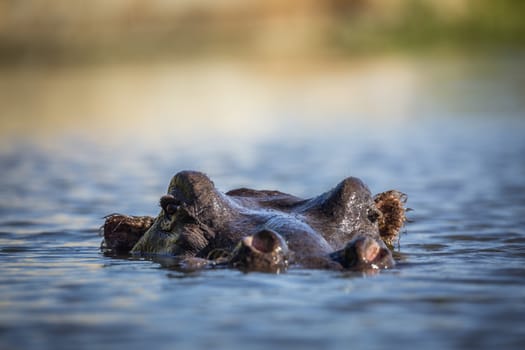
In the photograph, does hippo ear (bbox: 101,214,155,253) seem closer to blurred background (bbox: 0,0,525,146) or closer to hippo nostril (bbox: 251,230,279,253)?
hippo nostril (bbox: 251,230,279,253)

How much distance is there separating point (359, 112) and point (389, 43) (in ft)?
62.5

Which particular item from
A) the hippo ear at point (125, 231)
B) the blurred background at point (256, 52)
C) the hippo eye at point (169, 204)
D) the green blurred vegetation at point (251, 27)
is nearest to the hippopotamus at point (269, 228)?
the hippo eye at point (169, 204)

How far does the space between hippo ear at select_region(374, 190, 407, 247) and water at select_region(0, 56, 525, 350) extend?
9.0 inches

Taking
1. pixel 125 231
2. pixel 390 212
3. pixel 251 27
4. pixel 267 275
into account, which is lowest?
pixel 267 275

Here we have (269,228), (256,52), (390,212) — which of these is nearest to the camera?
(269,228)

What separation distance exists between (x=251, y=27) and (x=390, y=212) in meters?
39.6

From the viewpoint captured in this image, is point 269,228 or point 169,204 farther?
point 169,204

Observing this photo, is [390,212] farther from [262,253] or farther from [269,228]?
[262,253]

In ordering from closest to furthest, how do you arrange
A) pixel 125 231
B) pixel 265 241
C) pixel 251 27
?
pixel 265 241, pixel 125 231, pixel 251 27

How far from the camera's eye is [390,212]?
9273mm

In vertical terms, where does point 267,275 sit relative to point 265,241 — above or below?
below

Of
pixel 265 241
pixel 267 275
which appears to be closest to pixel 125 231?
pixel 267 275

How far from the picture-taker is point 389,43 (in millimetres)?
48000

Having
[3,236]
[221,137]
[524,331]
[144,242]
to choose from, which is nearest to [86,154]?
[221,137]
